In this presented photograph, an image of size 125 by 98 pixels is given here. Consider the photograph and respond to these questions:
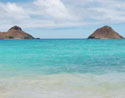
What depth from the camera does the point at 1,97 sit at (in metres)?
10.8

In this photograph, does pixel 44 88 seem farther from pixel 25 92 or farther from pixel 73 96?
pixel 73 96

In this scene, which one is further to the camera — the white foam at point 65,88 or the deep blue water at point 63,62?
the deep blue water at point 63,62

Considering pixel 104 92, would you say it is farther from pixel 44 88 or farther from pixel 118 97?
pixel 44 88

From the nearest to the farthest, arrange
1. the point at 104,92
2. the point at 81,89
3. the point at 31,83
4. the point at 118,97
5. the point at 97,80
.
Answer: the point at 118,97 < the point at 104,92 < the point at 81,89 < the point at 31,83 < the point at 97,80

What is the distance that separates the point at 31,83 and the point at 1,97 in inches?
138

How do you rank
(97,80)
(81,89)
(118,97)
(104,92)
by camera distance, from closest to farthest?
(118,97), (104,92), (81,89), (97,80)

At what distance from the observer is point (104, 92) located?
11758mm

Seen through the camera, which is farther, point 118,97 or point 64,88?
point 64,88

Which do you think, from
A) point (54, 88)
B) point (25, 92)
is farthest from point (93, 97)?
point (25, 92)

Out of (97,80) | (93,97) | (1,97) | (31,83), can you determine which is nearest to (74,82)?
(97,80)

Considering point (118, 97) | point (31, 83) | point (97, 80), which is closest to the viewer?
point (118, 97)

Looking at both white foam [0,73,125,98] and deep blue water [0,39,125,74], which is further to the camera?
deep blue water [0,39,125,74]

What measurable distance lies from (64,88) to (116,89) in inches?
112

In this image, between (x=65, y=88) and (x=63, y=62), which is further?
(x=63, y=62)
